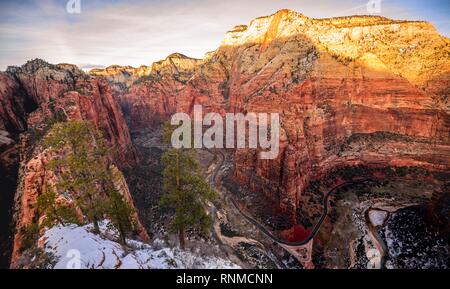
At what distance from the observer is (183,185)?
22.3m

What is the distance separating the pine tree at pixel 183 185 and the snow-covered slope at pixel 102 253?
301 cm

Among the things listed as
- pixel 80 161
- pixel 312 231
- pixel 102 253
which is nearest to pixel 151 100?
pixel 312 231

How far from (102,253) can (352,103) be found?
53896 millimetres

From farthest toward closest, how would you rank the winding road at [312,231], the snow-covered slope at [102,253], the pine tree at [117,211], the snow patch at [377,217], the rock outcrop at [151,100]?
1. the rock outcrop at [151,100]
2. the snow patch at [377,217]
3. the winding road at [312,231]
4. the pine tree at [117,211]
5. the snow-covered slope at [102,253]

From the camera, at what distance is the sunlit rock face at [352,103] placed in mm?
43875

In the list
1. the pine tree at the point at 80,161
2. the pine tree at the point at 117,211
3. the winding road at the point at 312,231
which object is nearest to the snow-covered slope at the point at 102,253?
the pine tree at the point at 117,211

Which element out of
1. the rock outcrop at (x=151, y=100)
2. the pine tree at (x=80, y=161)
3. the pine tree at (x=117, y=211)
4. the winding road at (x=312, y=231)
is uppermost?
the rock outcrop at (x=151, y=100)

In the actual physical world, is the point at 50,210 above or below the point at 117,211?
above

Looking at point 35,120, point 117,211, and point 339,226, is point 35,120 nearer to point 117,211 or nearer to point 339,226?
point 117,211

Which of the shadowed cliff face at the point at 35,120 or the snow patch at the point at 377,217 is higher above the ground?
the shadowed cliff face at the point at 35,120

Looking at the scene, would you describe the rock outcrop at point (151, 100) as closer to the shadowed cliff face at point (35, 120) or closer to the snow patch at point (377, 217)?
the shadowed cliff face at point (35, 120)

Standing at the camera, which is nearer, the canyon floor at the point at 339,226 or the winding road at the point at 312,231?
the canyon floor at the point at 339,226
